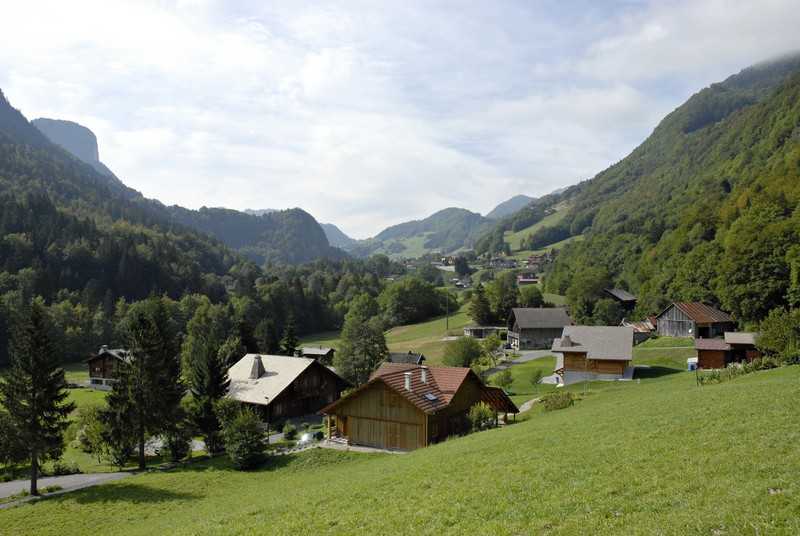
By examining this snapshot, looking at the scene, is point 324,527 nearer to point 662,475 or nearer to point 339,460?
point 662,475

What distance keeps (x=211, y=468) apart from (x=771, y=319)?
50.1 metres

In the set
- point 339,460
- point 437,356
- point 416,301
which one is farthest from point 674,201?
point 339,460

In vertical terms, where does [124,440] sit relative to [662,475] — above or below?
below

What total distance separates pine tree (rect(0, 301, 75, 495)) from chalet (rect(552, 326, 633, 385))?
162 feet

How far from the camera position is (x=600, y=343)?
61562 mm

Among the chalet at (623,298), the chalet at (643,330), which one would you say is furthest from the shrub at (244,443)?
the chalet at (623,298)

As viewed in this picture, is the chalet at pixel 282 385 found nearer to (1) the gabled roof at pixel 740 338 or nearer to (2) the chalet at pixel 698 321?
(1) the gabled roof at pixel 740 338

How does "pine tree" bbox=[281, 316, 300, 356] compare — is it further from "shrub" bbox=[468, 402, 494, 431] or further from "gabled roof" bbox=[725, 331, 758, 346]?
"gabled roof" bbox=[725, 331, 758, 346]

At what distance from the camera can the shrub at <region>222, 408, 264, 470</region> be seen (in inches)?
1387

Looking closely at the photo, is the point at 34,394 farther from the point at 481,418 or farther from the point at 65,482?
the point at 481,418

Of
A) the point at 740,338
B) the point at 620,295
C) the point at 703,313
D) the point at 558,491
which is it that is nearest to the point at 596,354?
the point at 740,338

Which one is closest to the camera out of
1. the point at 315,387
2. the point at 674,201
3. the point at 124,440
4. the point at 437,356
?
the point at 124,440

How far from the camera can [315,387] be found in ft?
201

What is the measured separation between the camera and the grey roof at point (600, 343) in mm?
60000
